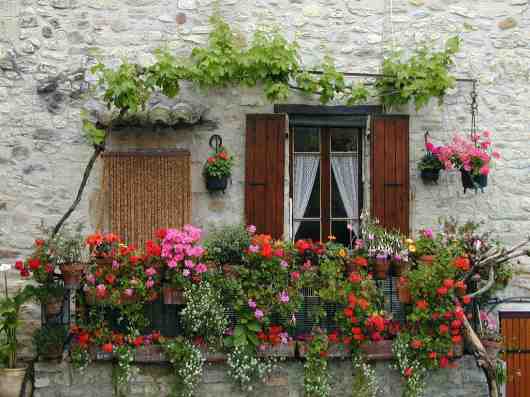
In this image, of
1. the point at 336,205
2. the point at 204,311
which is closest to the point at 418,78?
the point at 336,205

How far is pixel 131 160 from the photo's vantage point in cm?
675

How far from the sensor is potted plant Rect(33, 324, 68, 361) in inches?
223

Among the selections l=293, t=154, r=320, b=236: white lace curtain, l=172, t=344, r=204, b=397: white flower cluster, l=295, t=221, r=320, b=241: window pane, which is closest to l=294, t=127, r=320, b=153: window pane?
l=293, t=154, r=320, b=236: white lace curtain

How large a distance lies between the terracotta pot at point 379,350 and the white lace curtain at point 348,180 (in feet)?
5.05

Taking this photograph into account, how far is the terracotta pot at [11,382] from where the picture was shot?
5.75 metres

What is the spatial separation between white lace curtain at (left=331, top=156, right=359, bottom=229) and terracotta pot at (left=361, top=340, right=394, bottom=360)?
60.6 inches

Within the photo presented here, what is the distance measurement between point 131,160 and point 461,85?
3.44 metres

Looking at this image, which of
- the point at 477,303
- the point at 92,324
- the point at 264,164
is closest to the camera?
the point at 92,324

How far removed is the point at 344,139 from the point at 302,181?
24.4 inches

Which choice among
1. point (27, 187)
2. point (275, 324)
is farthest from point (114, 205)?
point (275, 324)

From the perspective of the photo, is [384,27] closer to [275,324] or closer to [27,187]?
[275,324]

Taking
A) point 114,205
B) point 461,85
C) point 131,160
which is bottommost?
point 114,205

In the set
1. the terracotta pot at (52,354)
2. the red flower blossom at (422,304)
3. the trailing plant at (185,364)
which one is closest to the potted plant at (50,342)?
the terracotta pot at (52,354)

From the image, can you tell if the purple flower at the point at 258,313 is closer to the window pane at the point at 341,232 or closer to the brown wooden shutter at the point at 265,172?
the brown wooden shutter at the point at 265,172
